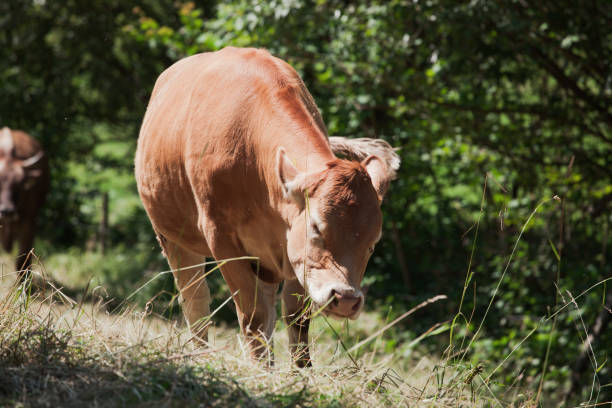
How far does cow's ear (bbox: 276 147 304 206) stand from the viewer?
3.17m

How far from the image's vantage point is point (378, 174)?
3443 mm

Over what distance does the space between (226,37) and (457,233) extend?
12.2 feet

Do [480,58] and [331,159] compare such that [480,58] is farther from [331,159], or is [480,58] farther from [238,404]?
[238,404]

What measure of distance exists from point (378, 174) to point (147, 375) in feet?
4.90

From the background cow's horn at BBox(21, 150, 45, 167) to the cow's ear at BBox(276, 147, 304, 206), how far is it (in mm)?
7647

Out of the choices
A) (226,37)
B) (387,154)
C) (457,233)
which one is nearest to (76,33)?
(226,37)

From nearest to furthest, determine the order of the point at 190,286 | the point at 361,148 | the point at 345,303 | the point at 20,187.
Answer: the point at 345,303
the point at 361,148
the point at 190,286
the point at 20,187

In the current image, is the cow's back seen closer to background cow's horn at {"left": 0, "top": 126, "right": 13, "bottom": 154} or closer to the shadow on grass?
the shadow on grass

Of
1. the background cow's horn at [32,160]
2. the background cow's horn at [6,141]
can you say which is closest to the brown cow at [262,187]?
the background cow's horn at [32,160]

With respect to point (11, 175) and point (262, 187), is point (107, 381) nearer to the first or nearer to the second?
point (262, 187)

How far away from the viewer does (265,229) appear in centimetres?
356

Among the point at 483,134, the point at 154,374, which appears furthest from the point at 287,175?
the point at 483,134

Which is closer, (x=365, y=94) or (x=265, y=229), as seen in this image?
(x=265, y=229)

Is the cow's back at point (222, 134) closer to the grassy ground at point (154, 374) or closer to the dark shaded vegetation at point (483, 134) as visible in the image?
the grassy ground at point (154, 374)
